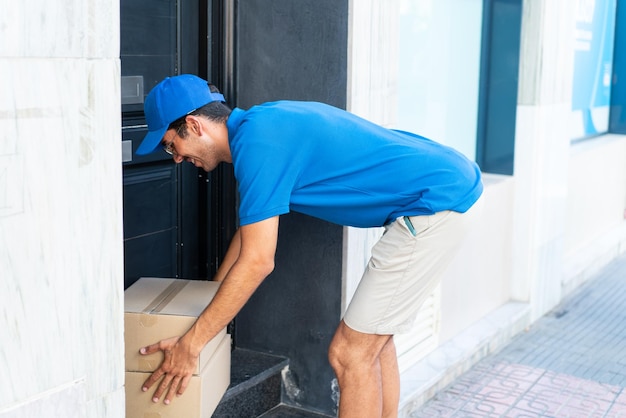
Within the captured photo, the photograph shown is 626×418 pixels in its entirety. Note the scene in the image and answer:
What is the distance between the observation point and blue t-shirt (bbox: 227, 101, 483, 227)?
9.24ft

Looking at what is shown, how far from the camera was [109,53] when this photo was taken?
95.6 inches

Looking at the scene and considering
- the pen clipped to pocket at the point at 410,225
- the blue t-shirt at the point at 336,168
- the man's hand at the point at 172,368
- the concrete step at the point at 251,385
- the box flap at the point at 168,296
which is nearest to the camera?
the blue t-shirt at the point at 336,168

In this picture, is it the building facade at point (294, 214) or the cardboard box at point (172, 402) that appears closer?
the building facade at point (294, 214)

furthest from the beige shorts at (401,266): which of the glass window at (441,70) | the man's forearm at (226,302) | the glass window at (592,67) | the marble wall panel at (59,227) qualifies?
the glass window at (592,67)

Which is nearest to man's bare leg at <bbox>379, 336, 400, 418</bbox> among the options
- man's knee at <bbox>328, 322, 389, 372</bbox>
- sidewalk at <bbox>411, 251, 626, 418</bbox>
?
man's knee at <bbox>328, 322, 389, 372</bbox>

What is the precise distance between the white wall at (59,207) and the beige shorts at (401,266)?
3.14 feet

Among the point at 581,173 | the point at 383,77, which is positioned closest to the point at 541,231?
the point at 581,173

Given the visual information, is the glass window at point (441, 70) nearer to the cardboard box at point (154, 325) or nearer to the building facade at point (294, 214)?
the building facade at point (294, 214)

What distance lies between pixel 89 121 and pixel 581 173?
540 cm

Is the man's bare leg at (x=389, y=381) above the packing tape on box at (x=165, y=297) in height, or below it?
below

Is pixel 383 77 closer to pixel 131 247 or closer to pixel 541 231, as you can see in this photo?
pixel 131 247

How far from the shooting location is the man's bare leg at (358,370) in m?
3.25

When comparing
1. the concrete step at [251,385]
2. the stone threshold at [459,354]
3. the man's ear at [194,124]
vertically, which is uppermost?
the man's ear at [194,124]

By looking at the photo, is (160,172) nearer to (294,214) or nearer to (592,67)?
(294,214)
